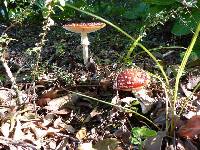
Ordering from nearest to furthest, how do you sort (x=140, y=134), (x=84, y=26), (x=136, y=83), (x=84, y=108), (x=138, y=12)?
(x=140, y=134)
(x=136, y=83)
(x=84, y=108)
(x=84, y=26)
(x=138, y=12)

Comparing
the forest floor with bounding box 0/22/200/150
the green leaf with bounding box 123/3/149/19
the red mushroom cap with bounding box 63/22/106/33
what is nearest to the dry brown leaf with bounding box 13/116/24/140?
the forest floor with bounding box 0/22/200/150

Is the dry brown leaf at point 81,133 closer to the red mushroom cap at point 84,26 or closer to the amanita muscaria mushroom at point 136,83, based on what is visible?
the amanita muscaria mushroom at point 136,83

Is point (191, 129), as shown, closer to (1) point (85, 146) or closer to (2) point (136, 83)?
(2) point (136, 83)

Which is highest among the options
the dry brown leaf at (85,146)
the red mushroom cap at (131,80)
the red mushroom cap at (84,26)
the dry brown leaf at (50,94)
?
the red mushroom cap at (84,26)

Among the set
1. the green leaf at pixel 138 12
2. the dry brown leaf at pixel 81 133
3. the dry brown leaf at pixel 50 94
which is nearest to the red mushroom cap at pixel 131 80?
the dry brown leaf at pixel 81 133

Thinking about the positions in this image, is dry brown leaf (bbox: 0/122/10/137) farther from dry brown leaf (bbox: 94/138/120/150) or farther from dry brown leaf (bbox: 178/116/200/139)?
dry brown leaf (bbox: 178/116/200/139)

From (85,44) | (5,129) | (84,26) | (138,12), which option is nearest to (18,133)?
(5,129)

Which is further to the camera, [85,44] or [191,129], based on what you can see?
[85,44]

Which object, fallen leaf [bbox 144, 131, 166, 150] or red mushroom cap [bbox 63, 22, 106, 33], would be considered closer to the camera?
fallen leaf [bbox 144, 131, 166, 150]
